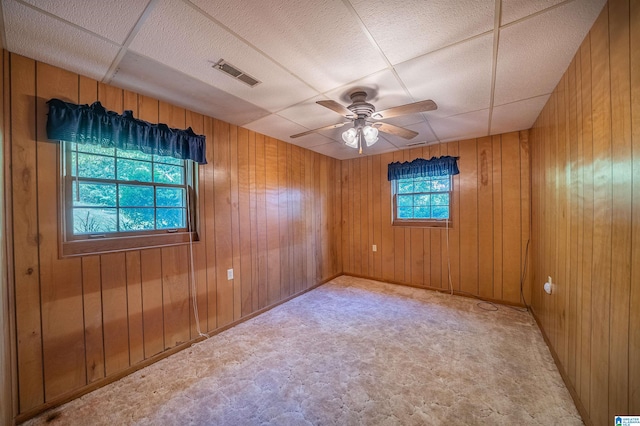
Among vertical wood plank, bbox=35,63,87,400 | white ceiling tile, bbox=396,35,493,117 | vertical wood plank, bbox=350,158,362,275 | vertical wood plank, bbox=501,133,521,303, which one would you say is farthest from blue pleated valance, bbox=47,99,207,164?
vertical wood plank, bbox=501,133,521,303

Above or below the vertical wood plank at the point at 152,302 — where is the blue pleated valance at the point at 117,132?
above

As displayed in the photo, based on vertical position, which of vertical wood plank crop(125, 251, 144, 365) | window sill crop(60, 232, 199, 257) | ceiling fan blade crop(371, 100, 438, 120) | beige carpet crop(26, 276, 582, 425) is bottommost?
beige carpet crop(26, 276, 582, 425)

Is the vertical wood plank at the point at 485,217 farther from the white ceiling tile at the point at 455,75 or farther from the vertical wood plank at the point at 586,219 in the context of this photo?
the vertical wood plank at the point at 586,219

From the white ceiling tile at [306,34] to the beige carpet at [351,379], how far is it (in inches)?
94.6

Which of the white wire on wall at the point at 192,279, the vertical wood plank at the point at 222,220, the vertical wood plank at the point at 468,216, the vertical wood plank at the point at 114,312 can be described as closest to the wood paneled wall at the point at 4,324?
the vertical wood plank at the point at 114,312

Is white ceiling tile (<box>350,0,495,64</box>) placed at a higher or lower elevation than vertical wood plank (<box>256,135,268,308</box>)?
higher

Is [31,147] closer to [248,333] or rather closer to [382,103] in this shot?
[248,333]

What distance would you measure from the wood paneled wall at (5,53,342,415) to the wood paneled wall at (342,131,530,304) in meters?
1.60

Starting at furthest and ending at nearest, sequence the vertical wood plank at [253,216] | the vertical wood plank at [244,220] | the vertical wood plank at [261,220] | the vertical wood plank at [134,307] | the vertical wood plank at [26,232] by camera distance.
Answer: the vertical wood plank at [261,220], the vertical wood plank at [253,216], the vertical wood plank at [244,220], the vertical wood plank at [134,307], the vertical wood plank at [26,232]

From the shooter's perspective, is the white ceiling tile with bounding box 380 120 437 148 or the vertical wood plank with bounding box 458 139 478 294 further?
the vertical wood plank with bounding box 458 139 478 294

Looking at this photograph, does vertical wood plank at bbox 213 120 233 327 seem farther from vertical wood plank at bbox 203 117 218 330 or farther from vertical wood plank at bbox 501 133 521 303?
vertical wood plank at bbox 501 133 521 303

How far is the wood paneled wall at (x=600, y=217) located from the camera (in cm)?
107

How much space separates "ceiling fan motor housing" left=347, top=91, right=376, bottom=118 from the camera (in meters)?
2.09

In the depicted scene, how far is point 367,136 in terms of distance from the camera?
2.17m
